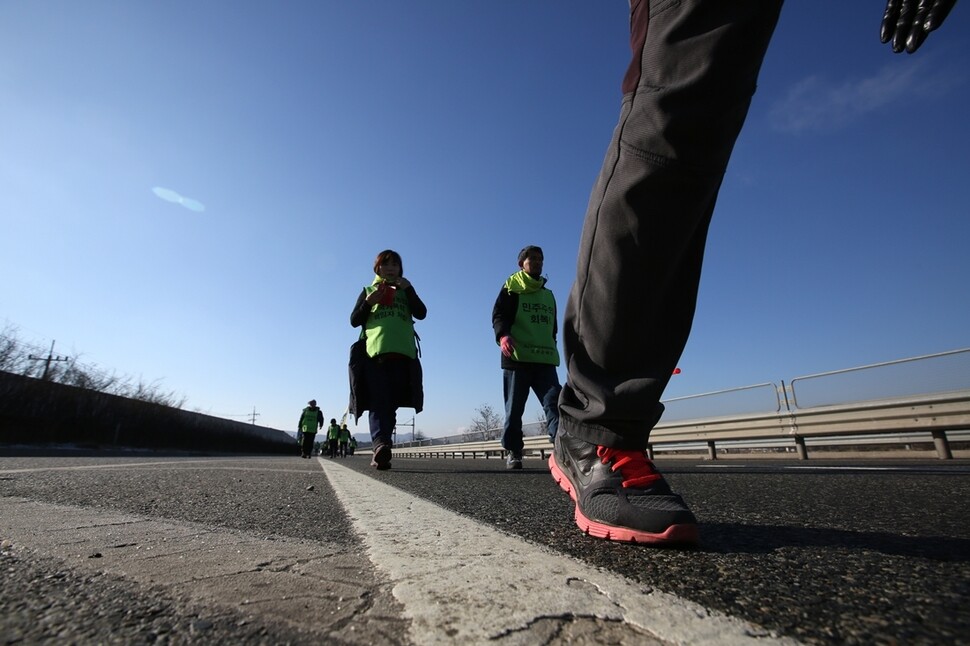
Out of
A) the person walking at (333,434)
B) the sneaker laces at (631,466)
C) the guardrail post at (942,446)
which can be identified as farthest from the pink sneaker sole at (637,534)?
the person walking at (333,434)

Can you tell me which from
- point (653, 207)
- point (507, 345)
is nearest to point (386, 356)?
point (507, 345)

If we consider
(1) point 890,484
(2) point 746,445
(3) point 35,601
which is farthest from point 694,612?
(2) point 746,445

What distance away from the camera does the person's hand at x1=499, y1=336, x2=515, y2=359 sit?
5184mm

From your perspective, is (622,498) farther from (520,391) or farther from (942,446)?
(942,446)

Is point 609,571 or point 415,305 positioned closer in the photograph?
point 609,571

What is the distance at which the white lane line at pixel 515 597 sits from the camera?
2.08ft

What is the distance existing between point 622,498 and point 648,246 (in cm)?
68

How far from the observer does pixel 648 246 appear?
1373 mm

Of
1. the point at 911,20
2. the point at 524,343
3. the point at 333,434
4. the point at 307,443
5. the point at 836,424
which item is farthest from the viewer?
the point at 333,434

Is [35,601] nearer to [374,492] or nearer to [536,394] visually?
[374,492]

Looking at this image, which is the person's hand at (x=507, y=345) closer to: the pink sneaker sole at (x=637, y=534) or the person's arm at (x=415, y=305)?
the person's arm at (x=415, y=305)

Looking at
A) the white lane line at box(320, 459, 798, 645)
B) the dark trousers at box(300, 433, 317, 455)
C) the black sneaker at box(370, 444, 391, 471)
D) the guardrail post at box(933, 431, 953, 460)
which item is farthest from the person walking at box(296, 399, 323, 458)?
the white lane line at box(320, 459, 798, 645)

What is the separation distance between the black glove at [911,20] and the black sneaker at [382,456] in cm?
445

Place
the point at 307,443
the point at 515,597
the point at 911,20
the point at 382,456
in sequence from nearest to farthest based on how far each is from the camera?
the point at 515,597 < the point at 911,20 < the point at 382,456 < the point at 307,443
